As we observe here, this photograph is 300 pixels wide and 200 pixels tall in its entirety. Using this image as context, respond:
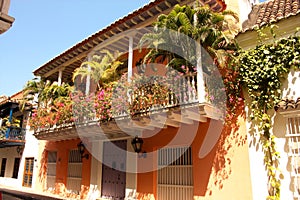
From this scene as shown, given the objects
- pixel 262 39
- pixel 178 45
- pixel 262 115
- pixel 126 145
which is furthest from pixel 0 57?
pixel 126 145

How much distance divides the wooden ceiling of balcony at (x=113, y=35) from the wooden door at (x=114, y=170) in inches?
165

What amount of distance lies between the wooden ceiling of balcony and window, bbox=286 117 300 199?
4.61 meters

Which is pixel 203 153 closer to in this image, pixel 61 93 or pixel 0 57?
pixel 0 57

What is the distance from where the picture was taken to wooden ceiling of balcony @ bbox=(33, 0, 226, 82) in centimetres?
853

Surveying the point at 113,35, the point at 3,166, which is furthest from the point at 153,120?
the point at 3,166

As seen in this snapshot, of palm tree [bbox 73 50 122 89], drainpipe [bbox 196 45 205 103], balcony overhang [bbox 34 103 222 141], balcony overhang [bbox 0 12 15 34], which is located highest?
palm tree [bbox 73 50 122 89]

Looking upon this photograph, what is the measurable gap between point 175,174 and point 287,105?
417 cm

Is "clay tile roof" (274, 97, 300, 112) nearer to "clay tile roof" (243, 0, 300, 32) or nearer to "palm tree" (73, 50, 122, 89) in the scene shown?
"clay tile roof" (243, 0, 300, 32)

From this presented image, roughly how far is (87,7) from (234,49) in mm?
5133

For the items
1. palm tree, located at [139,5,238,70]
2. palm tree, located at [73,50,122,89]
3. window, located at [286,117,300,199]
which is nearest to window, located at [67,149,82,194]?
palm tree, located at [73,50,122,89]

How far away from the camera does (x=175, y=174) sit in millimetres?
8633

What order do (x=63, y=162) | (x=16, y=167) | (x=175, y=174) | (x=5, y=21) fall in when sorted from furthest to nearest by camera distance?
(x=16, y=167) → (x=63, y=162) → (x=175, y=174) → (x=5, y=21)

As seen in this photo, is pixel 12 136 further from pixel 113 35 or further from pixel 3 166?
pixel 113 35

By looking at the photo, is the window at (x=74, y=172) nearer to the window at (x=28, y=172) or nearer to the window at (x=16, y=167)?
the window at (x=28, y=172)
